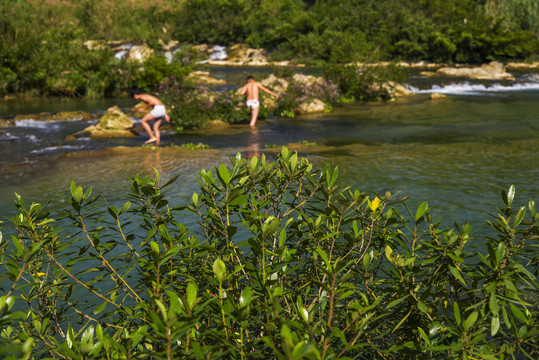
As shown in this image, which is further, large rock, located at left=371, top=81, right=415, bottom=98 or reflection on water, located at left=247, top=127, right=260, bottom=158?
large rock, located at left=371, top=81, right=415, bottom=98

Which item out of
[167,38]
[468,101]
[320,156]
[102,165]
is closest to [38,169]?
[102,165]

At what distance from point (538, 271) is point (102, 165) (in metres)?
11.1

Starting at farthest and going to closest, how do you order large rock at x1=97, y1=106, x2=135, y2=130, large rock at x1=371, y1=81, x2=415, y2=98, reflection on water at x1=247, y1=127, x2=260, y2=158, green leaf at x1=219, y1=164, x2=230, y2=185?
large rock at x1=371, y1=81, x2=415, y2=98, large rock at x1=97, y1=106, x2=135, y2=130, reflection on water at x1=247, y1=127, x2=260, y2=158, green leaf at x1=219, y1=164, x2=230, y2=185

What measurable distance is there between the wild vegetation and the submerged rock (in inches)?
313

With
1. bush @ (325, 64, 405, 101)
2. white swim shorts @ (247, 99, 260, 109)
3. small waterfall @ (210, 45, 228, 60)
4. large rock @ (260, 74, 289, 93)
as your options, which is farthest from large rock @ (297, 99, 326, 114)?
small waterfall @ (210, 45, 228, 60)

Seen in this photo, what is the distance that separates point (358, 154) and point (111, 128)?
348 inches

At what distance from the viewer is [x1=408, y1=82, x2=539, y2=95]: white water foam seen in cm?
3011

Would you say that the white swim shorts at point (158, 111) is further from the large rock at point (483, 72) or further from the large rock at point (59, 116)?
the large rock at point (483, 72)

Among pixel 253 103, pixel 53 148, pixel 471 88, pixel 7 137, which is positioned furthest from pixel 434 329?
pixel 471 88

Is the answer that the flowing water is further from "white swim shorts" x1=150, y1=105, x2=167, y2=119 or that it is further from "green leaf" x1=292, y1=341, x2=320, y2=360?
"green leaf" x1=292, y1=341, x2=320, y2=360

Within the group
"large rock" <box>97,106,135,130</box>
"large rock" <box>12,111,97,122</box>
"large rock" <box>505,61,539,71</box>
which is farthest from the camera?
"large rock" <box>505,61,539,71</box>

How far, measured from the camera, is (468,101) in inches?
998

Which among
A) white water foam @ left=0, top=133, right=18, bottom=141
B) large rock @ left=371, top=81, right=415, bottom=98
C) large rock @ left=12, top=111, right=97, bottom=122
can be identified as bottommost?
white water foam @ left=0, top=133, right=18, bottom=141

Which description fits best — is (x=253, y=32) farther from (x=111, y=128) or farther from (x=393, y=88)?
(x=111, y=128)
